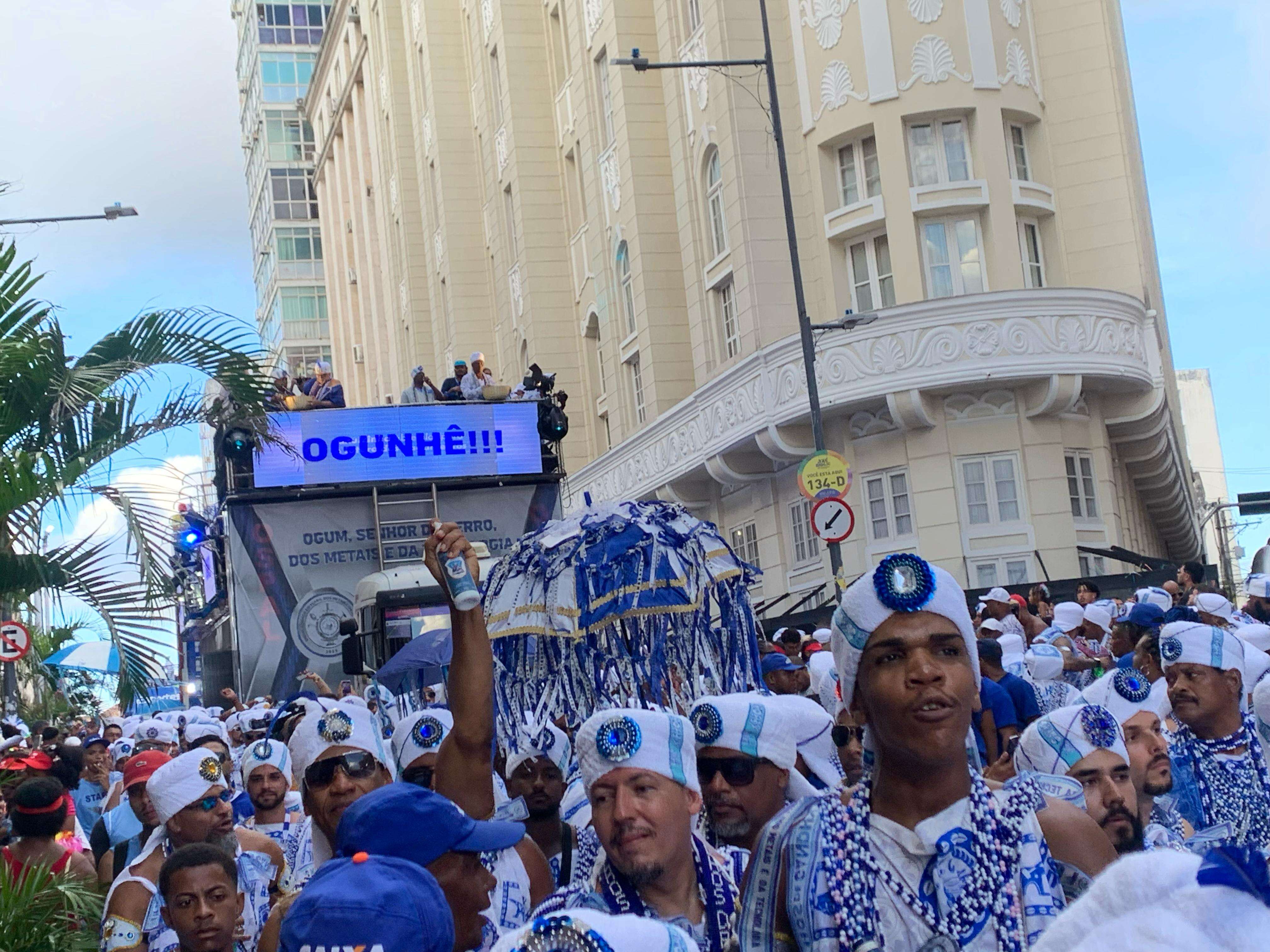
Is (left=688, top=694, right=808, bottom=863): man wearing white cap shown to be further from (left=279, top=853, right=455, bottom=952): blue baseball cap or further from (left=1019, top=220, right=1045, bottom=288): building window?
(left=1019, top=220, right=1045, bottom=288): building window

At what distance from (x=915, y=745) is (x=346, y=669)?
1310 cm

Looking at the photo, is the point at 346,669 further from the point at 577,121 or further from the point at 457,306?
the point at 457,306

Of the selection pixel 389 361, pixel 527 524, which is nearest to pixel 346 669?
pixel 527 524

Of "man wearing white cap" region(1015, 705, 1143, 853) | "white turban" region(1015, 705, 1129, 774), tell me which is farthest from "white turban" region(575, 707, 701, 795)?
"white turban" region(1015, 705, 1129, 774)

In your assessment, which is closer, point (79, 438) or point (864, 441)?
point (79, 438)

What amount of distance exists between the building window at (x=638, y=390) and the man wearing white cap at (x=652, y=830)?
29891mm

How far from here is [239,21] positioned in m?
87.0

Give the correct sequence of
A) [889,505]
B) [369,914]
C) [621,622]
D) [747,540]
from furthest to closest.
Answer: [747,540] → [889,505] → [621,622] → [369,914]

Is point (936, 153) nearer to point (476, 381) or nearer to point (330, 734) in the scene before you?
point (476, 381)

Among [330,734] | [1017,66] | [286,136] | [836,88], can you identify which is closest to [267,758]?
[330,734]

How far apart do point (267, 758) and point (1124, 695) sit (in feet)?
12.2

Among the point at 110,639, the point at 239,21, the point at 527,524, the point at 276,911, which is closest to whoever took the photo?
the point at 276,911

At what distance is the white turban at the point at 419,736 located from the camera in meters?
5.94

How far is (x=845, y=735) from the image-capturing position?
6.35 meters
